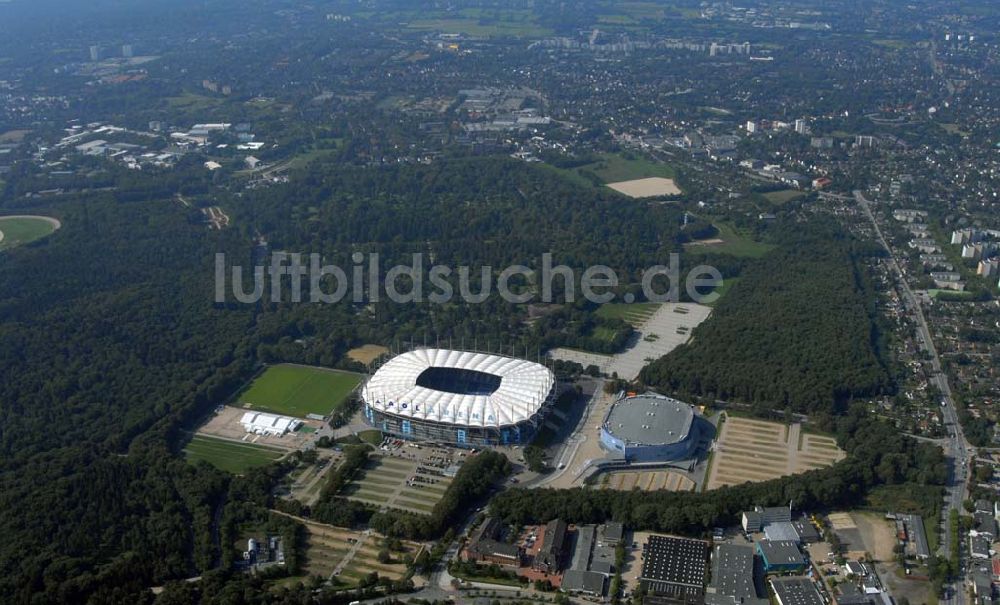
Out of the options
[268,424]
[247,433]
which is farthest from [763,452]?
[247,433]

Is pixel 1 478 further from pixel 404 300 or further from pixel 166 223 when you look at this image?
pixel 166 223

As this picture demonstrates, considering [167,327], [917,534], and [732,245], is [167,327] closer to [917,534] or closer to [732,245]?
[732,245]

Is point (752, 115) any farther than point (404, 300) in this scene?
Yes

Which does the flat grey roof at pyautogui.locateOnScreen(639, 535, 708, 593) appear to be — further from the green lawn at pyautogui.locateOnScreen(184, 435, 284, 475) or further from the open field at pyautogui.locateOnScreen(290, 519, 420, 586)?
the green lawn at pyautogui.locateOnScreen(184, 435, 284, 475)

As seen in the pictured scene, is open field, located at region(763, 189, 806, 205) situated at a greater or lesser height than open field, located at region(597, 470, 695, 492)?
greater

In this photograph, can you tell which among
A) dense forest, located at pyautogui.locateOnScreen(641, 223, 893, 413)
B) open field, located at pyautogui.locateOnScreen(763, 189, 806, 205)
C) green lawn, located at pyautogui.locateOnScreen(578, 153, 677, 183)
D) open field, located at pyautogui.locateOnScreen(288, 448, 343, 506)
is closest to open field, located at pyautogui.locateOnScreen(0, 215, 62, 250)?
open field, located at pyautogui.locateOnScreen(288, 448, 343, 506)

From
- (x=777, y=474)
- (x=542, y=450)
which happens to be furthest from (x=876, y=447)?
(x=542, y=450)

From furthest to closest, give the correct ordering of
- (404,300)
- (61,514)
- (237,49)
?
(237,49) → (404,300) → (61,514)
